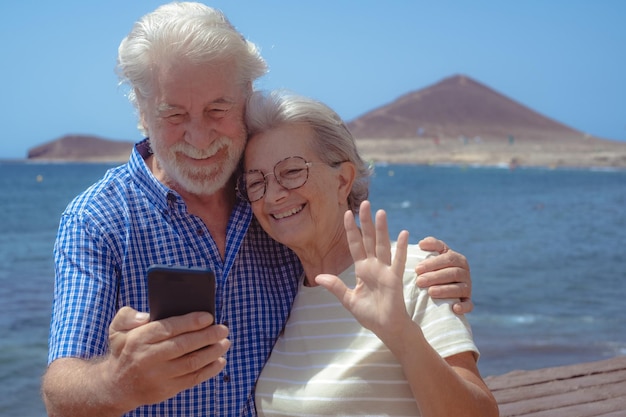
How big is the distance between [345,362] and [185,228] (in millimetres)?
663

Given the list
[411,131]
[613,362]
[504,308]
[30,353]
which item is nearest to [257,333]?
[613,362]

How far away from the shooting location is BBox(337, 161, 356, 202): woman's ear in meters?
2.59

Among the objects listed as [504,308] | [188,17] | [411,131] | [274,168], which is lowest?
[411,131]

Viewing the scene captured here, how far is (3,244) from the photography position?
20328 millimetres

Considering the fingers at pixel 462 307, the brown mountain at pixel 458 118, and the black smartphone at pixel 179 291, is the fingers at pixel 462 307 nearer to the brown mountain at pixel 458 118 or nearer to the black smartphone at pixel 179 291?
the black smartphone at pixel 179 291

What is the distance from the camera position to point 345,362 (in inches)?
92.7

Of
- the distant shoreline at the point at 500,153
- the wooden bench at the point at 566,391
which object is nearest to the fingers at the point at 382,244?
the wooden bench at the point at 566,391

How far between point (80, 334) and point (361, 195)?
39.9 inches

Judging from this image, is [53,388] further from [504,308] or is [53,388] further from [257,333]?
[504,308]

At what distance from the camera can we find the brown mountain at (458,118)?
105000 mm

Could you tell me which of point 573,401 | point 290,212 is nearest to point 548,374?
point 573,401

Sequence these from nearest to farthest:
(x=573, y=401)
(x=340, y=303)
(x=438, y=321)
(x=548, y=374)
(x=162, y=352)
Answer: (x=162, y=352) < (x=438, y=321) < (x=340, y=303) < (x=573, y=401) < (x=548, y=374)

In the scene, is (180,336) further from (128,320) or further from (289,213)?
(289,213)

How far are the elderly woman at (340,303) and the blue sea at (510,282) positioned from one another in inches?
192
